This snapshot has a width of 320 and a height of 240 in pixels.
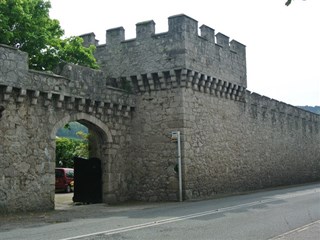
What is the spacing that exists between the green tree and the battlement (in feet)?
3.16

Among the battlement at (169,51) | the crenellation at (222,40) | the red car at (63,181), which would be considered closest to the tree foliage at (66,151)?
the red car at (63,181)

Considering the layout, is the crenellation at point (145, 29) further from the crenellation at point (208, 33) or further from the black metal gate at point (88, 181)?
the black metal gate at point (88, 181)

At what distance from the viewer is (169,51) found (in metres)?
16.6

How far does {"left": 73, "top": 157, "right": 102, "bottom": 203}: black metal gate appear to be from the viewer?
53.3 ft

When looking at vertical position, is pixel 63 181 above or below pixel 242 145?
below

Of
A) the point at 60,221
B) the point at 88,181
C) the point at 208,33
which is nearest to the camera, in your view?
the point at 60,221

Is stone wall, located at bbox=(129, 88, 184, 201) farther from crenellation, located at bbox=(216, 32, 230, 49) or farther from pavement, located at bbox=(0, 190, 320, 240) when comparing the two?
crenellation, located at bbox=(216, 32, 230, 49)

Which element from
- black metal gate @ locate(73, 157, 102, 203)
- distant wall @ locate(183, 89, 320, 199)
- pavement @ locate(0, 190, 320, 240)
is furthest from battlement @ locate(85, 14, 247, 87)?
pavement @ locate(0, 190, 320, 240)

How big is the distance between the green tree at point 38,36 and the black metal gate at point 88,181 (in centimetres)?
A: 431

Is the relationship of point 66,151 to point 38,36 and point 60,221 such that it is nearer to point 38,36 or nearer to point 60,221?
point 38,36

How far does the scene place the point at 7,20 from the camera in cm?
1638

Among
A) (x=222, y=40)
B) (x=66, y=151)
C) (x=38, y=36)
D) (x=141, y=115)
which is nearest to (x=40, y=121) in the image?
(x=141, y=115)

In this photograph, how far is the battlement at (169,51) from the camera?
16453mm

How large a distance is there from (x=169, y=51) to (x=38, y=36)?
217 inches
